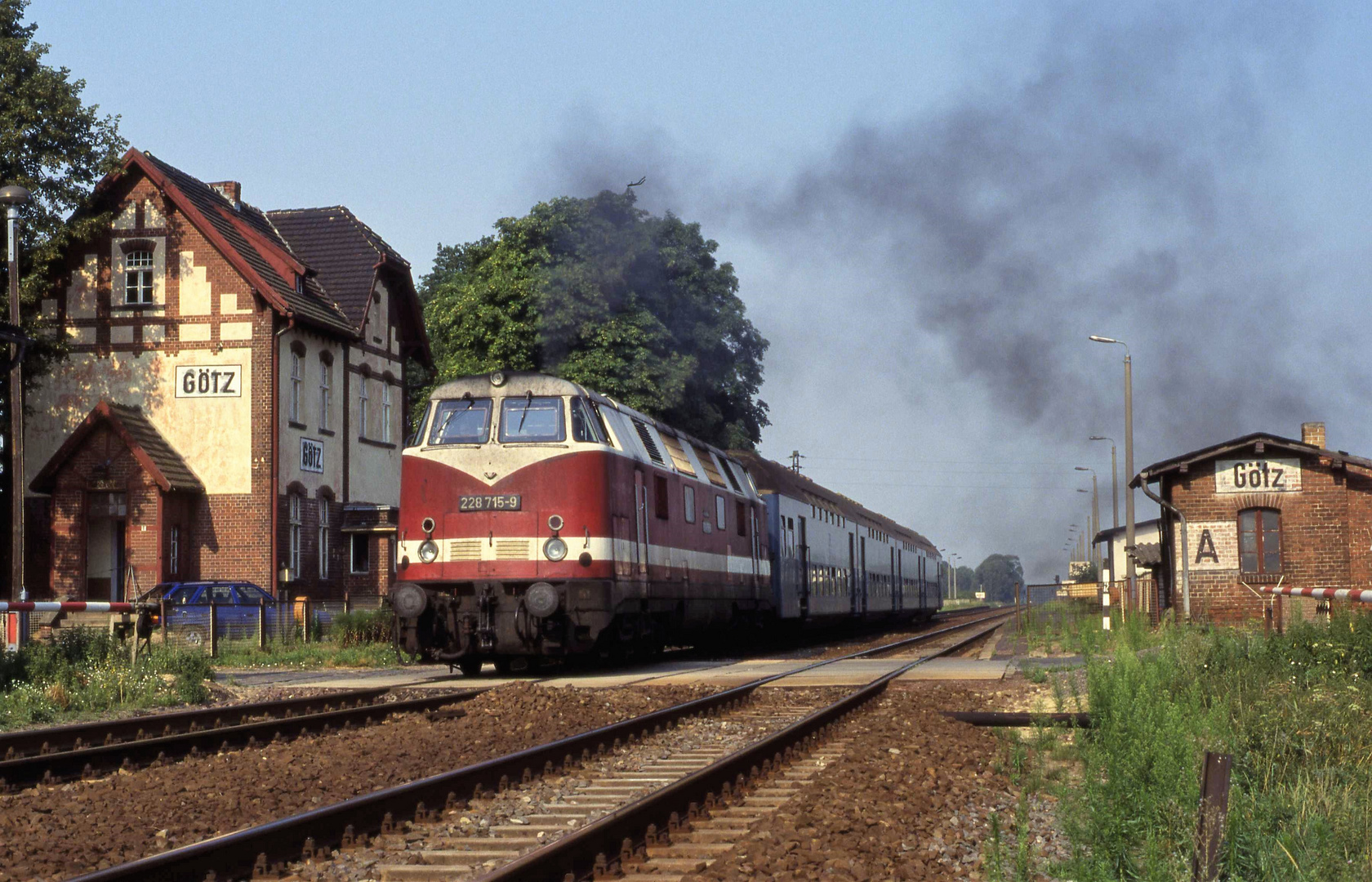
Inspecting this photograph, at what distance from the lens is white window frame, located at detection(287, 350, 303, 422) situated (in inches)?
1283

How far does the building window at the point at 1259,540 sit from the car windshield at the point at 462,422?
743 inches

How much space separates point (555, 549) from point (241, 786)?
8382mm

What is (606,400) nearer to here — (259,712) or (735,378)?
(259,712)

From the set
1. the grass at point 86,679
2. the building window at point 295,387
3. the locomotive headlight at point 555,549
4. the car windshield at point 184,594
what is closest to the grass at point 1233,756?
the locomotive headlight at point 555,549

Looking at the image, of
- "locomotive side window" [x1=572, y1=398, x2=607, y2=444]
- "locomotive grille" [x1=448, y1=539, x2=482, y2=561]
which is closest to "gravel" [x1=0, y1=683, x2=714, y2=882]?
"locomotive grille" [x1=448, y1=539, x2=482, y2=561]

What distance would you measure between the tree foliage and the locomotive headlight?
1882 centimetres

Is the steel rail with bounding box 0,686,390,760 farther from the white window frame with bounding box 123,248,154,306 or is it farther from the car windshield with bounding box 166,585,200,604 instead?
the white window frame with bounding box 123,248,154,306

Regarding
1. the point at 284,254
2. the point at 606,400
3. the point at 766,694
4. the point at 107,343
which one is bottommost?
the point at 766,694

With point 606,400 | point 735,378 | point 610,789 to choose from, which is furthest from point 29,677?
point 735,378

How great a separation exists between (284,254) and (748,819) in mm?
28455

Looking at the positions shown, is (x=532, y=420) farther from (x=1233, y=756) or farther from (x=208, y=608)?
(x=1233, y=756)

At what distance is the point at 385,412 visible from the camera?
1490 inches

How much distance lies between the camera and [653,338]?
39750 mm

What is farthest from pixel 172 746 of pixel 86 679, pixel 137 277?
pixel 137 277
